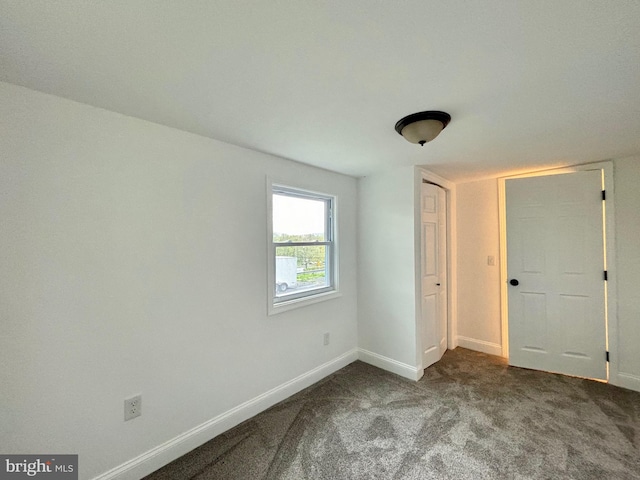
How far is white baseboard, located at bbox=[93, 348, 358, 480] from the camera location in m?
1.55

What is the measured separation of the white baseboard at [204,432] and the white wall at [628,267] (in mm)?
2938

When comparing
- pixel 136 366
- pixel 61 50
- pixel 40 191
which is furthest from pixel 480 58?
pixel 136 366

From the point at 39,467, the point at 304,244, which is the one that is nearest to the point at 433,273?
the point at 304,244

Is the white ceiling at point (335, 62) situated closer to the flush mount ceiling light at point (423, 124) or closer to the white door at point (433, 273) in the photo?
the flush mount ceiling light at point (423, 124)

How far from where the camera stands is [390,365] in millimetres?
2904

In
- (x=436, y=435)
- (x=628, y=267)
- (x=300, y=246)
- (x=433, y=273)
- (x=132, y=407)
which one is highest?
(x=300, y=246)

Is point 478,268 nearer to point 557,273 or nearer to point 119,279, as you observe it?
point 557,273

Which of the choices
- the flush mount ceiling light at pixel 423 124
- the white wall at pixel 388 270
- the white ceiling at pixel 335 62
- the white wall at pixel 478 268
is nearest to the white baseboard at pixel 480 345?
the white wall at pixel 478 268

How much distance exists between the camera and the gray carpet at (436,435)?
5.29 feet

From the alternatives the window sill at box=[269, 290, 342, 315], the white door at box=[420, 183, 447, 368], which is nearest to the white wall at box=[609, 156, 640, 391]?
the white door at box=[420, 183, 447, 368]

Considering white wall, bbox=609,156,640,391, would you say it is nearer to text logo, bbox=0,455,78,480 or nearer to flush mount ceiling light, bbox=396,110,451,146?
flush mount ceiling light, bbox=396,110,451,146

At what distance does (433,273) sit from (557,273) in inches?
49.3

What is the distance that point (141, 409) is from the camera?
162cm

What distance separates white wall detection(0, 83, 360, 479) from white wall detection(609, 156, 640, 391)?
340 centimetres
